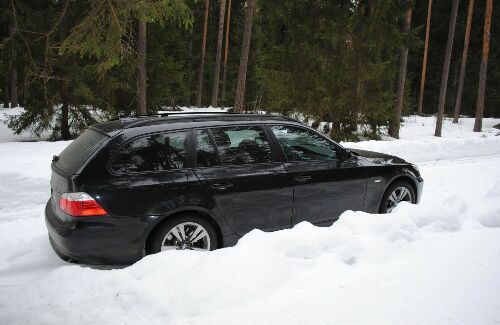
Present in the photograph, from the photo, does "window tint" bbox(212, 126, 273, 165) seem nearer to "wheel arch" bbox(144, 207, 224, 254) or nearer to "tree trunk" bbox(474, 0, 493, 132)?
"wheel arch" bbox(144, 207, 224, 254)

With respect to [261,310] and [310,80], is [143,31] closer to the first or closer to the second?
[310,80]

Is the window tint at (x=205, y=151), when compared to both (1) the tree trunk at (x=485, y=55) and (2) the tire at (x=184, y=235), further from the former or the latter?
(1) the tree trunk at (x=485, y=55)

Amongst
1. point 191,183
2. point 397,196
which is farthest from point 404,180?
point 191,183

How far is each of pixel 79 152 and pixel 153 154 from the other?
793mm

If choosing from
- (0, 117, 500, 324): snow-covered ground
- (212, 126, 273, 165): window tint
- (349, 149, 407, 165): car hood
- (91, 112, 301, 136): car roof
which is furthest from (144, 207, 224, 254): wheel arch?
(349, 149, 407, 165): car hood

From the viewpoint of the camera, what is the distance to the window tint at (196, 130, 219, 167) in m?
4.45

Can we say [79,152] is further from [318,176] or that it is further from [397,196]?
[397,196]

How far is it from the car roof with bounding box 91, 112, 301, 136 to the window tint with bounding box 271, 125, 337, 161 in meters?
0.18

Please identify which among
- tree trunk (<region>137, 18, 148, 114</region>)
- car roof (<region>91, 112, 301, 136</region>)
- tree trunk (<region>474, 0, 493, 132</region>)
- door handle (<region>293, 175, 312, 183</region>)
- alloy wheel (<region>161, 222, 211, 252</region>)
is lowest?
alloy wheel (<region>161, 222, 211, 252</region>)

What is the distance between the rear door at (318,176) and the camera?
4.98 m

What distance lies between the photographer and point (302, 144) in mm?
5230

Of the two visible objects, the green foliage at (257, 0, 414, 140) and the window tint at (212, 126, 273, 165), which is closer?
the window tint at (212, 126, 273, 165)

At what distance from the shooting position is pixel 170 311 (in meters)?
2.97

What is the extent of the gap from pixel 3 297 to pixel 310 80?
12525mm
